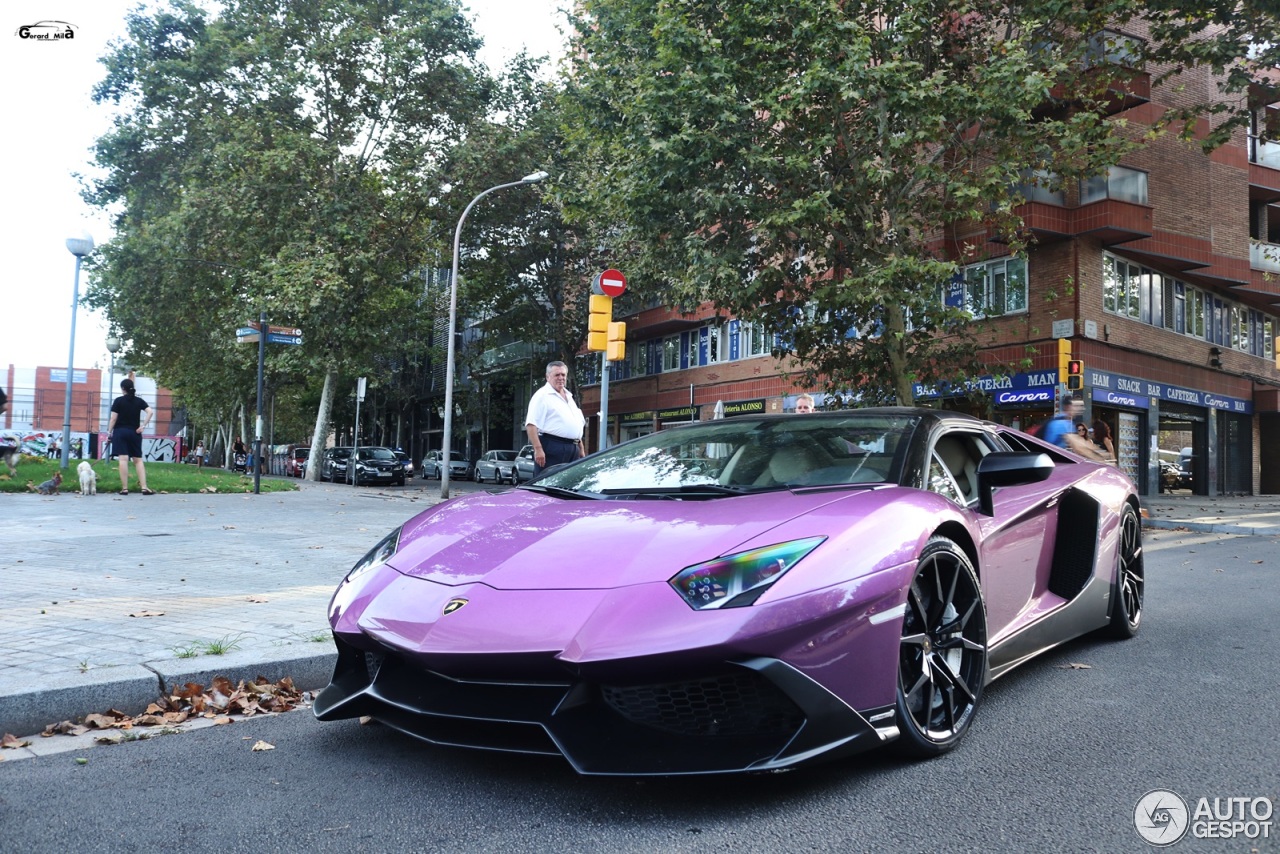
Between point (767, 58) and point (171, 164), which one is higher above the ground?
point (171, 164)

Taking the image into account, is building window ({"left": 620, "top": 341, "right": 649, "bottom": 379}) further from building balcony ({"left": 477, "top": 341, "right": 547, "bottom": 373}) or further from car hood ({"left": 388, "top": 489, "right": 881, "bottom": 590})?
car hood ({"left": 388, "top": 489, "right": 881, "bottom": 590})

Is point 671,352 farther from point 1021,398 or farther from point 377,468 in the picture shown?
point 1021,398

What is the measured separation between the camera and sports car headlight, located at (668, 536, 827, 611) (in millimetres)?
2465

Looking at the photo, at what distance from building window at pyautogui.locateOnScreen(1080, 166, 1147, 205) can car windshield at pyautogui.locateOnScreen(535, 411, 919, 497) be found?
20.9m

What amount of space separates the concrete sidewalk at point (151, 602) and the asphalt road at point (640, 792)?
470mm

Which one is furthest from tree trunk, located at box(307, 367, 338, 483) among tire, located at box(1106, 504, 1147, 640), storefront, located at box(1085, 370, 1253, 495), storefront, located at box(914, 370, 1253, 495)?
tire, located at box(1106, 504, 1147, 640)

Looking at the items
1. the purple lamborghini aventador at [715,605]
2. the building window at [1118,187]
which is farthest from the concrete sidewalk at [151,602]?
the building window at [1118,187]

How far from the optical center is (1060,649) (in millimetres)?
4719

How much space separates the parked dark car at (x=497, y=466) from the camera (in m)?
35.2

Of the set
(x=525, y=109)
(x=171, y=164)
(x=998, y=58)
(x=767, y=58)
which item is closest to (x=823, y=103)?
(x=767, y=58)

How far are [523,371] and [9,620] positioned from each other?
3352 cm

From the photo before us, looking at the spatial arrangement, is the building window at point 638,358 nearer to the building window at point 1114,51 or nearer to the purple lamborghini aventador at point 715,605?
the building window at point 1114,51

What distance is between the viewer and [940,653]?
9.95 ft

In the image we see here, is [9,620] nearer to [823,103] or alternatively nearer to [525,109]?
[823,103]
